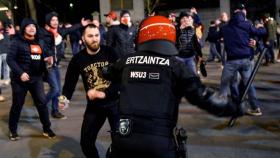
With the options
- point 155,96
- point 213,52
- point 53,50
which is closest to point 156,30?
point 155,96

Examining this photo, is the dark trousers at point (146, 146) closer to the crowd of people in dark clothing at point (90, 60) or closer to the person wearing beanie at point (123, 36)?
the crowd of people in dark clothing at point (90, 60)

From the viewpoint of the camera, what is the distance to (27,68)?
7.23 metres

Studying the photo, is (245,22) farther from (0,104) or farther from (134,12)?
(134,12)

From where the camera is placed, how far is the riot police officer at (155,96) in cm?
331

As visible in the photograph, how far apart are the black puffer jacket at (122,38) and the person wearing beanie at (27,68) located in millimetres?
2245

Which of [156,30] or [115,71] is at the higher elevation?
[156,30]

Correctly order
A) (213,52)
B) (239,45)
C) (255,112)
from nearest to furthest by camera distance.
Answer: (239,45) < (255,112) < (213,52)

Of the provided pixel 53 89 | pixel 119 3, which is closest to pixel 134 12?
pixel 119 3

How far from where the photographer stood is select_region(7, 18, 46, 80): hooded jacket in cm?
714

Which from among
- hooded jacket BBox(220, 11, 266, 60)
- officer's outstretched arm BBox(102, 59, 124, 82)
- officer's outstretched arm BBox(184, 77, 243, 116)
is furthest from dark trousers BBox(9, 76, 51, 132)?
officer's outstretched arm BBox(184, 77, 243, 116)

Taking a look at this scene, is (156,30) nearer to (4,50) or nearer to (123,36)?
(123,36)

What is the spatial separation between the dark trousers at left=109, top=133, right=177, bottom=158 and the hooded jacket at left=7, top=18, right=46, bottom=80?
402cm

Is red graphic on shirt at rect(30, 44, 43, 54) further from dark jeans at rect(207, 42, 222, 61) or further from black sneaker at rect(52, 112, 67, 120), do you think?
dark jeans at rect(207, 42, 222, 61)

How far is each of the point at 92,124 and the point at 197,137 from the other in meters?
2.29
